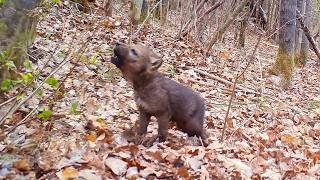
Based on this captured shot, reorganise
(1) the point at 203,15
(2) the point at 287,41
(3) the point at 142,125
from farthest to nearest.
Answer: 1. (1) the point at 203,15
2. (2) the point at 287,41
3. (3) the point at 142,125

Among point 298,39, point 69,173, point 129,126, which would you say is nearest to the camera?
point 69,173

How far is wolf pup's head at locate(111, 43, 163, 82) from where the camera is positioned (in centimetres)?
534

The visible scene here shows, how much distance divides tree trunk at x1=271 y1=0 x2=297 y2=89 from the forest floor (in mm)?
365

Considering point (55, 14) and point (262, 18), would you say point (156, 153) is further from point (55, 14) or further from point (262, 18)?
point (262, 18)

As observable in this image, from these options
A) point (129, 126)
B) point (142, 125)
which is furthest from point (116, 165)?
point (129, 126)

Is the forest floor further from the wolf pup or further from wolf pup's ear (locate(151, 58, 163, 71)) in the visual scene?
wolf pup's ear (locate(151, 58, 163, 71))

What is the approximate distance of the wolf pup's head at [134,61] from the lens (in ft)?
17.5

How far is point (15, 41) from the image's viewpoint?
4250mm

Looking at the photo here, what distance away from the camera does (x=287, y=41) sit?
12.5 m

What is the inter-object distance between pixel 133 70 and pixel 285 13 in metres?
7.74

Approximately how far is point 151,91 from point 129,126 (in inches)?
38.2

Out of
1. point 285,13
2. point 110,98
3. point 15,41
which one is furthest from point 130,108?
point 285,13

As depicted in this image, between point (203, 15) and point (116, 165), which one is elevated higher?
point (203, 15)

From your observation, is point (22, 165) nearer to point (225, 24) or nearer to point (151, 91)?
point (151, 91)
